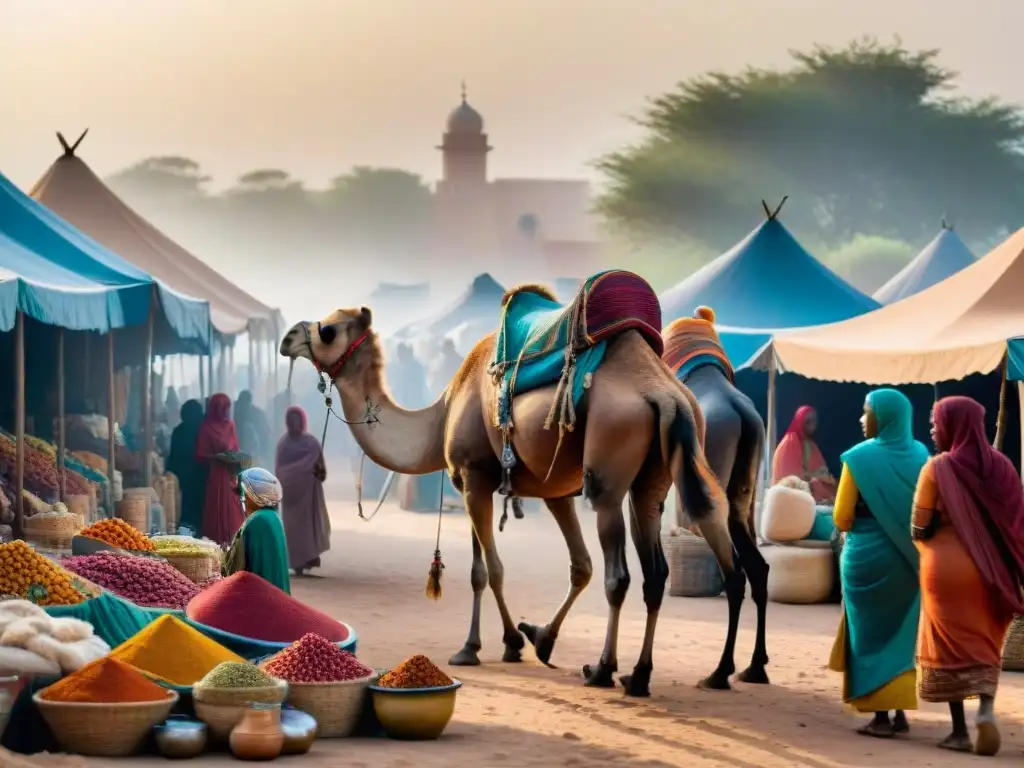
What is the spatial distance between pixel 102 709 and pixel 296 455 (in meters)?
9.44

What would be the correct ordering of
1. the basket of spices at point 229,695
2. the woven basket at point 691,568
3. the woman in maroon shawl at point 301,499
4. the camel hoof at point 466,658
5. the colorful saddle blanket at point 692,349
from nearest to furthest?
the basket of spices at point 229,695
the camel hoof at point 466,658
the colorful saddle blanket at point 692,349
the woven basket at point 691,568
the woman in maroon shawl at point 301,499

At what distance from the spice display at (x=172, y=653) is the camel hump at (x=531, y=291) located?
12.1 feet

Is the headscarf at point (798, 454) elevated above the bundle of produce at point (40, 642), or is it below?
above

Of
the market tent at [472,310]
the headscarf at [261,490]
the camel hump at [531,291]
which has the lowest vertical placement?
the headscarf at [261,490]

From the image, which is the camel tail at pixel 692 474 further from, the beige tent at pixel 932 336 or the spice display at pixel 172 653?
the beige tent at pixel 932 336

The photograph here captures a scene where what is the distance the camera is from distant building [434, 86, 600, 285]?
259 ft

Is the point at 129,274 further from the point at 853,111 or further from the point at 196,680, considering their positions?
the point at 853,111

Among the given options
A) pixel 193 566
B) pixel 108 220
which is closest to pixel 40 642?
pixel 193 566

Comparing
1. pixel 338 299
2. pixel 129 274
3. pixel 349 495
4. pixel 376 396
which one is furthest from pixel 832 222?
pixel 376 396

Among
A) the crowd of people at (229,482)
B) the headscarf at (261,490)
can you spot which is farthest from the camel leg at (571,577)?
the crowd of people at (229,482)

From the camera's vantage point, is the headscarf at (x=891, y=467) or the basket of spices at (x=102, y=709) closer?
the basket of spices at (x=102, y=709)

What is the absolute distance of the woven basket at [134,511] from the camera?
15.8 metres

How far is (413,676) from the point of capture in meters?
7.88

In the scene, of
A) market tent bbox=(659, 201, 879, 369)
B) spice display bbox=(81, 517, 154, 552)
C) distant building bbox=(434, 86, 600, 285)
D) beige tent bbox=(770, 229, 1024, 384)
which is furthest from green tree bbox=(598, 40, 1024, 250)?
spice display bbox=(81, 517, 154, 552)
